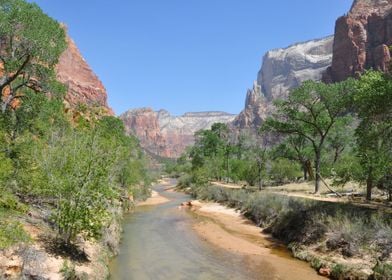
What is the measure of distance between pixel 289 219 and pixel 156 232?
35.0 feet

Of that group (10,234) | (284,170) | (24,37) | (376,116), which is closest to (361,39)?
(284,170)

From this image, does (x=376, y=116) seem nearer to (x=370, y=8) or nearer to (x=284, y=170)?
(x=284, y=170)

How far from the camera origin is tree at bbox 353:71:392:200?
21.0m

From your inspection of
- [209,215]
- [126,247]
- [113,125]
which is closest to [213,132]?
[113,125]

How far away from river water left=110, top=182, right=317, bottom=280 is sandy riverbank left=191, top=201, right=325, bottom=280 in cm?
62

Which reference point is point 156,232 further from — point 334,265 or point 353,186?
point 353,186

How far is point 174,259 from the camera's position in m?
21.8

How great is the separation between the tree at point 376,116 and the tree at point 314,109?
11453mm

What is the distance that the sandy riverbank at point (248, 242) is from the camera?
1968 cm

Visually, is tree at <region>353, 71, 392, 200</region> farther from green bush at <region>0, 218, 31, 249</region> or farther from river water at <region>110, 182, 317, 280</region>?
green bush at <region>0, 218, 31, 249</region>

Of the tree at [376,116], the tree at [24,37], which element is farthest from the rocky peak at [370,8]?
the tree at [24,37]

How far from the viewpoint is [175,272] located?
19031 millimetres

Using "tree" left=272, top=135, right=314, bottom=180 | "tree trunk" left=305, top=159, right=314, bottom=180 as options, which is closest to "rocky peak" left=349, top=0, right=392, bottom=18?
"tree" left=272, top=135, right=314, bottom=180

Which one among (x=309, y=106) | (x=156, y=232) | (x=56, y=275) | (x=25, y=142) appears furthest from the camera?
(x=309, y=106)
